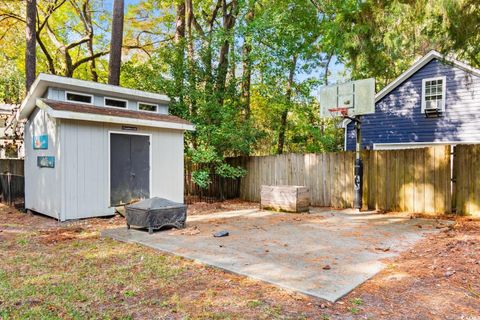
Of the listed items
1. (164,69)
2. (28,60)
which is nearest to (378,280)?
(164,69)

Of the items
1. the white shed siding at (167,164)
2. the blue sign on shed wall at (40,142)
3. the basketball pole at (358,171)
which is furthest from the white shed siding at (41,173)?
the basketball pole at (358,171)

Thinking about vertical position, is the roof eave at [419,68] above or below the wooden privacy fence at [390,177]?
above

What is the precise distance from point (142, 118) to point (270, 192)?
13.6 ft

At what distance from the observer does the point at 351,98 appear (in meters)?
9.47

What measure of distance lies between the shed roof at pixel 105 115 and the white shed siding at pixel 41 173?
45 centimetres

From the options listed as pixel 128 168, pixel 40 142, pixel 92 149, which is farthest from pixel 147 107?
pixel 40 142

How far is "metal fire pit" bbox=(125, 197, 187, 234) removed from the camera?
6297mm

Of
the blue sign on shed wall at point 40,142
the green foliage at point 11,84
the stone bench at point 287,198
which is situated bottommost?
the stone bench at point 287,198

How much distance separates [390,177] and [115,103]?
7.93m

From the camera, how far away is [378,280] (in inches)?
151

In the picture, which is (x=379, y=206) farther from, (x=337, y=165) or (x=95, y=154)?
(x=95, y=154)

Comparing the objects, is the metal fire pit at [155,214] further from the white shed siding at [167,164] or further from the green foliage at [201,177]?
the green foliage at [201,177]

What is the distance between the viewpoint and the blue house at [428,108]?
1215 cm

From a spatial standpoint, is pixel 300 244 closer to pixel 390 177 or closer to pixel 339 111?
pixel 390 177
